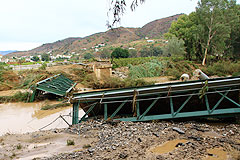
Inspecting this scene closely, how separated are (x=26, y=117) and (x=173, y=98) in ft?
27.9

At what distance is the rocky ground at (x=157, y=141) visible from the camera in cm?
408

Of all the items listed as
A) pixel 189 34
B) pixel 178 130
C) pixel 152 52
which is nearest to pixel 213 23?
pixel 189 34

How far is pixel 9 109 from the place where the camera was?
1270 cm

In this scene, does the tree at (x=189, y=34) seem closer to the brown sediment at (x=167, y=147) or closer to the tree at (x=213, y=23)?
Answer: the tree at (x=213, y=23)

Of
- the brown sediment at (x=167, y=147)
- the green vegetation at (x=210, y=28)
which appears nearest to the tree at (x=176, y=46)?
the green vegetation at (x=210, y=28)

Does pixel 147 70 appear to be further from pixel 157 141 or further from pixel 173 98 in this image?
pixel 157 141

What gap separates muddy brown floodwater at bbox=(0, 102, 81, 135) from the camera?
8.92m

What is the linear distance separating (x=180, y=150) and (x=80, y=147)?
2625 mm

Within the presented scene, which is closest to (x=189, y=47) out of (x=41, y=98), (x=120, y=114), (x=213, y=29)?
(x=213, y=29)

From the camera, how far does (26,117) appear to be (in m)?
10.9

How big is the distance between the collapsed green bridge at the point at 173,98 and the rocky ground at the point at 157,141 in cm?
43

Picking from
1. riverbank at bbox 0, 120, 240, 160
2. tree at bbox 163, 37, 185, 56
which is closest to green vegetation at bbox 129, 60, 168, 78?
tree at bbox 163, 37, 185, 56

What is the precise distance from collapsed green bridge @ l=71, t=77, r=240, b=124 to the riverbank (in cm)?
43

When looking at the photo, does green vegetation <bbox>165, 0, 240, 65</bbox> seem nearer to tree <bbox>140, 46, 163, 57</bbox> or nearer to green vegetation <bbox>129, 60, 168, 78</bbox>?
green vegetation <bbox>129, 60, 168, 78</bbox>
